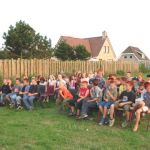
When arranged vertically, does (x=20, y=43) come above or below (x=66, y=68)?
above

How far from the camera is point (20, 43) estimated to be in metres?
38.4

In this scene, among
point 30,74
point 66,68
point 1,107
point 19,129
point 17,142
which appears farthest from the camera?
point 66,68

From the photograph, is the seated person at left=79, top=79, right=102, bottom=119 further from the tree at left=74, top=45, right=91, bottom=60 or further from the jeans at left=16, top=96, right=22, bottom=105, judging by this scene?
the tree at left=74, top=45, right=91, bottom=60

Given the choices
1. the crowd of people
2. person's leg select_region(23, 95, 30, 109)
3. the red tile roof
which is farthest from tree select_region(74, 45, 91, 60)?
person's leg select_region(23, 95, 30, 109)

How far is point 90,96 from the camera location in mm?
12195

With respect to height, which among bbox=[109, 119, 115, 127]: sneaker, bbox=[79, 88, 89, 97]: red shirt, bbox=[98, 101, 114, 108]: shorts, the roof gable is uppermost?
the roof gable

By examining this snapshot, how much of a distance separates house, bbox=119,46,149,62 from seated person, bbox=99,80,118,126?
6560 centimetres

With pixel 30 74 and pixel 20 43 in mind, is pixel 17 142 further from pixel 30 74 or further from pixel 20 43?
pixel 20 43

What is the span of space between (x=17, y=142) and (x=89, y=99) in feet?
12.5

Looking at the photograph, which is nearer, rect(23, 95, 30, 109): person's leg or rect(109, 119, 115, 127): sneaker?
rect(109, 119, 115, 127): sneaker

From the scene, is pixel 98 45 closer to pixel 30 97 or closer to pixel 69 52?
pixel 69 52

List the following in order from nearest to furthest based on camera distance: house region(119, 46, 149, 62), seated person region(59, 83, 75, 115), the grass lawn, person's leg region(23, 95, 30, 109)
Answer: the grass lawn → seated person region(59, 83, 75, 115) → person's leg region(23, 95, 30, 109) → house region(119, 46, 149, 62)

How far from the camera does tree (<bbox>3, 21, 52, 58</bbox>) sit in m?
38.6

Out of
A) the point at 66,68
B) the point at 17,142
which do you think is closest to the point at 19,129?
the point at 17,142
